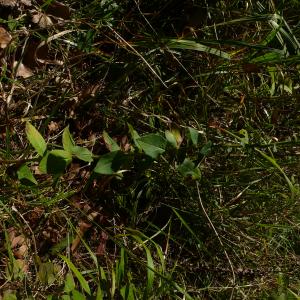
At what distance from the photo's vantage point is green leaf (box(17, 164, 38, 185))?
1596 millimetres

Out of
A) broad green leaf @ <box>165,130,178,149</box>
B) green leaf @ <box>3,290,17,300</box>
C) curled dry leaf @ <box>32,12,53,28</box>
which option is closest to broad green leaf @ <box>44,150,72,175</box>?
broad green leaf @ <box>165,130,178,149</box>

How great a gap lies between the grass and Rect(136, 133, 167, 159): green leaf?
3.1 inches

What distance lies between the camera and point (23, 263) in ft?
5.79

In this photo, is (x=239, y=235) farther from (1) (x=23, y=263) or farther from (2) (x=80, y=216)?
(1) (x=23, y=263)

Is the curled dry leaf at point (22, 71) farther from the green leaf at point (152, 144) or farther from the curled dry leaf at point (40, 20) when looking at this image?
the green leaf at point (152, 144)

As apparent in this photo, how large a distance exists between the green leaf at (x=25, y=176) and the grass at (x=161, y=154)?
0.09 m

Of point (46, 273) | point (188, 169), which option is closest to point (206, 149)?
point (188, 169)

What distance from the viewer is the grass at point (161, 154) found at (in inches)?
70.4

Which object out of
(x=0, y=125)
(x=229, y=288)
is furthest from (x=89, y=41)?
(x=229, y=288)

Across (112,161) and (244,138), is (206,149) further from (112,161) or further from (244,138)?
(112,161)

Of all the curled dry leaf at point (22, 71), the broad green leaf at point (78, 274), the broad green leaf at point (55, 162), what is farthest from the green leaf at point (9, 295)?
the curled dry leaf at point (22, 71)

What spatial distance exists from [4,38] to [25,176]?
1.70ft

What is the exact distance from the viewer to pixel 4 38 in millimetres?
1819

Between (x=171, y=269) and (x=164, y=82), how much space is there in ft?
2.27
